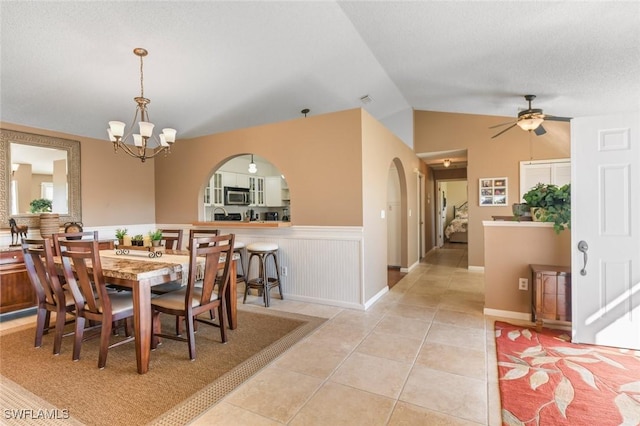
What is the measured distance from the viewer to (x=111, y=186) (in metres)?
5.08

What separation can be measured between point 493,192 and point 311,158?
408 centimetres

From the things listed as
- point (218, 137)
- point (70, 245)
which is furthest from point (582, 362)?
point (218, 137)

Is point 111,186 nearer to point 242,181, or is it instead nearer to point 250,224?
point 250,224

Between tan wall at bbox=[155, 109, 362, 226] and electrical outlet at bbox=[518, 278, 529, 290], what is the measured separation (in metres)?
1.89

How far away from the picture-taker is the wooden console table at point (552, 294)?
9.60 ft

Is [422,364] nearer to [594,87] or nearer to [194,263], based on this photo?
[194,263]

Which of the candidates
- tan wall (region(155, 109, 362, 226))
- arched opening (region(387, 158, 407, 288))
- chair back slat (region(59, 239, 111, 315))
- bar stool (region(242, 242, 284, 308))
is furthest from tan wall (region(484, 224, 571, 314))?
chair back slat (region(59, 239, 111, 315))

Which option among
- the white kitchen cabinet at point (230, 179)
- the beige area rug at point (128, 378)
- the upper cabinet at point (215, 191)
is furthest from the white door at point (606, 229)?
the white kitchen cabinet at point (230, 179)

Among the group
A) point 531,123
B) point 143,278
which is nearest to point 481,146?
point 531,123

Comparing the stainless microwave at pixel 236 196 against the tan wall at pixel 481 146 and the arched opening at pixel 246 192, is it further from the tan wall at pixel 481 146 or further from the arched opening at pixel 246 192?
the tan wall at pixel 481 146

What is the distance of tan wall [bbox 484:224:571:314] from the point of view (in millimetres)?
3270

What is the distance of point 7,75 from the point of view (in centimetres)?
324

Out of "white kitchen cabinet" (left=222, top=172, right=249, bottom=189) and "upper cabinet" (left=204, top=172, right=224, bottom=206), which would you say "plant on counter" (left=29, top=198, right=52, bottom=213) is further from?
"white kitchen cabinet" (left=222, top=172, right=249, bottom=189)

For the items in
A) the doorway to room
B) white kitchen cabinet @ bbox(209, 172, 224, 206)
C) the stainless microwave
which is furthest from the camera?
the doorway to room
